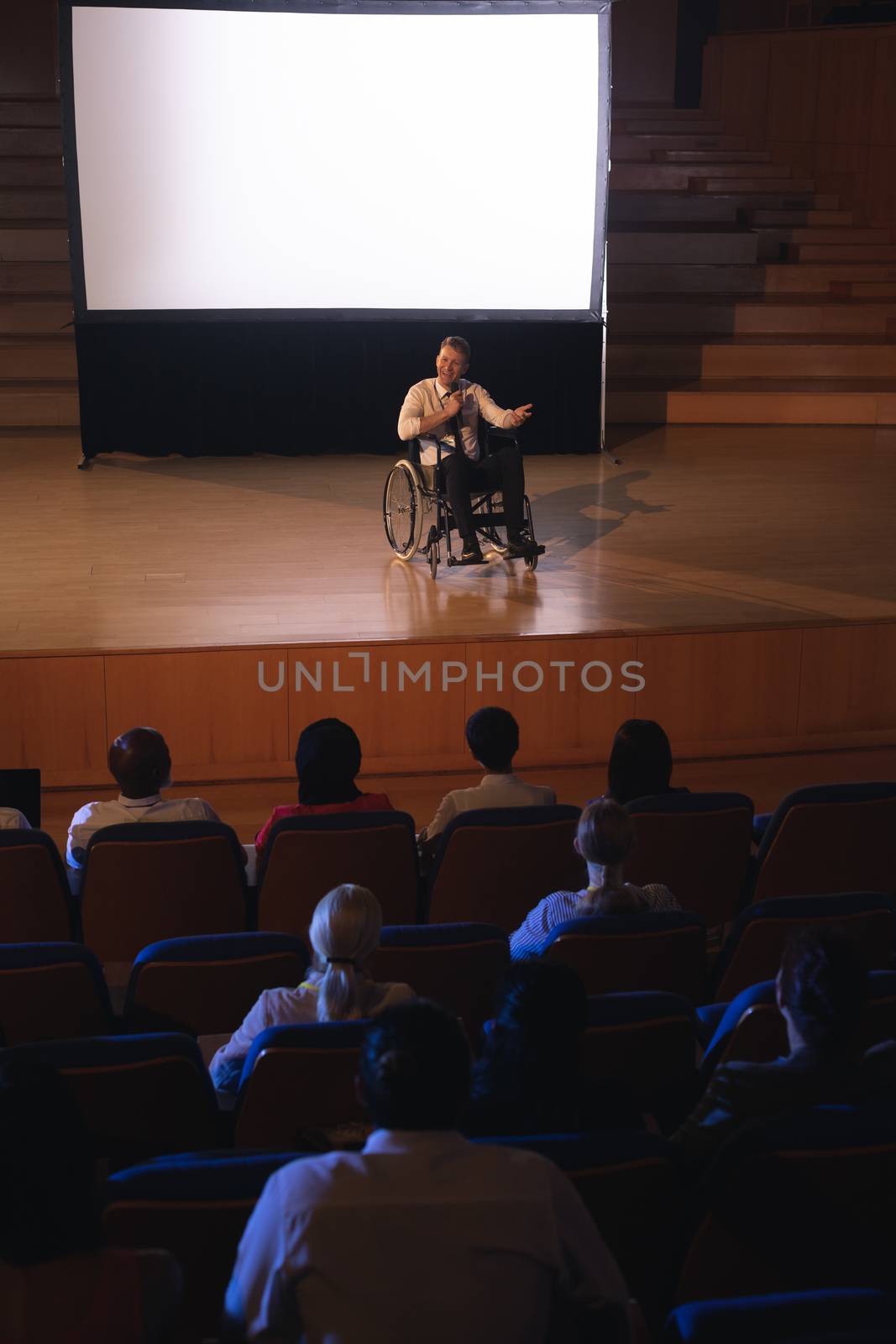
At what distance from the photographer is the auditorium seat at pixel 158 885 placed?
289 centimetres

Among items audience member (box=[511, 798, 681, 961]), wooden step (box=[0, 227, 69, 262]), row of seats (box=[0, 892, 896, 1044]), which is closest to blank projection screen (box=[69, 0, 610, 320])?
wooden step (box=[0, 227, 69, 262])

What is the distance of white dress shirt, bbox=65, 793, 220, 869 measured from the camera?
319cm

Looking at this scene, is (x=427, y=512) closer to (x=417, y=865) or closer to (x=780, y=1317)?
(x=417, y=865)

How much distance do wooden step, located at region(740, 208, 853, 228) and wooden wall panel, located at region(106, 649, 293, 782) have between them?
25.6ft

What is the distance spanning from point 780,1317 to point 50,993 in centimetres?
135

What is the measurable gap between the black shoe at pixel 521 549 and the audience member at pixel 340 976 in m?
3.79

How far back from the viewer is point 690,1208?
5.25 ft

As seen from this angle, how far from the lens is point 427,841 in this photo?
326cm

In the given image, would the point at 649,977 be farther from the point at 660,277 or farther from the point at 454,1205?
the point at 660,277

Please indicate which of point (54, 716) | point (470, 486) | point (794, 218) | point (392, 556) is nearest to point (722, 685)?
point (470, 486)

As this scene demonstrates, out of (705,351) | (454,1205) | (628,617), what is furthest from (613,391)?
(454,1205)

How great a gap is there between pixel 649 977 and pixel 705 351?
26.9 feet

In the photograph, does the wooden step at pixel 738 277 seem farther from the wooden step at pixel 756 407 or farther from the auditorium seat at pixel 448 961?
the auditorium seat at pixel 448 961

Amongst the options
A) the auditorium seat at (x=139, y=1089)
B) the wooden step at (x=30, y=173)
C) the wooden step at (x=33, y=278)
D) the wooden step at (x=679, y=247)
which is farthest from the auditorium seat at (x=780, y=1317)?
the wooden step at (x=30, y=173)
